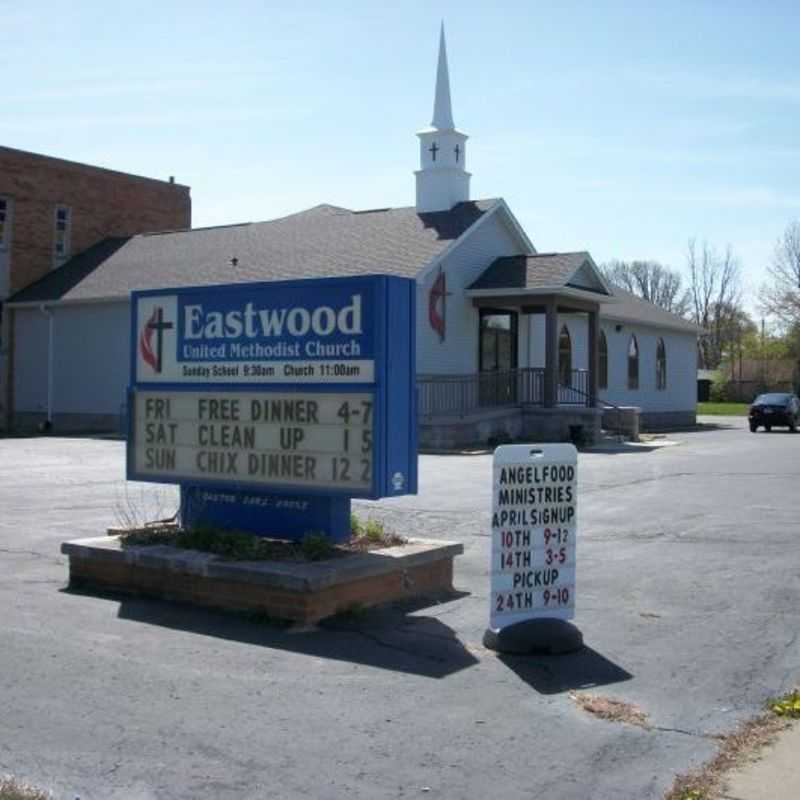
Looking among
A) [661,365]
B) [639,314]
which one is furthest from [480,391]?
[661,365]

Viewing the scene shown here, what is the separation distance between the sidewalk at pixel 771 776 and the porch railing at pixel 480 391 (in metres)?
23.4

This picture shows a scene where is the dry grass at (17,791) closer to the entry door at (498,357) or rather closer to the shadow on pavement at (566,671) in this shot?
the shadow on pavement at (566,671)

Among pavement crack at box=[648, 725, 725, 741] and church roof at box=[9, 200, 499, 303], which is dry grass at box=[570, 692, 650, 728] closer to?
pavement crack at box=[648, 725, 725, 741]

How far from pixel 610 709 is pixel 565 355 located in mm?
31481

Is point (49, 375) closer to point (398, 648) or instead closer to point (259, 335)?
point (259, 335)

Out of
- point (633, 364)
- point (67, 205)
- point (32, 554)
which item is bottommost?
point (32, 554)

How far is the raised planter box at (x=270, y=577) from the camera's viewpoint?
790 centimetres

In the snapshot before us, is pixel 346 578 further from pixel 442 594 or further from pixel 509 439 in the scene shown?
pixel 509 439

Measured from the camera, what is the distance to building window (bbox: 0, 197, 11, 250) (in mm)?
36438

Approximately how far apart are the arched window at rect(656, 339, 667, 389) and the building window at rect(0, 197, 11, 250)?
2450 centimetres

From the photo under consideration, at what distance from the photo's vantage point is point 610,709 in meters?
6.12

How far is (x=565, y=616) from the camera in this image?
301 inches

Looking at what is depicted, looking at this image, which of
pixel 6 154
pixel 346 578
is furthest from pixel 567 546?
pixel 6 154

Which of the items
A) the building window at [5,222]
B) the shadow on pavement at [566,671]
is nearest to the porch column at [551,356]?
the building window at [5,222]
